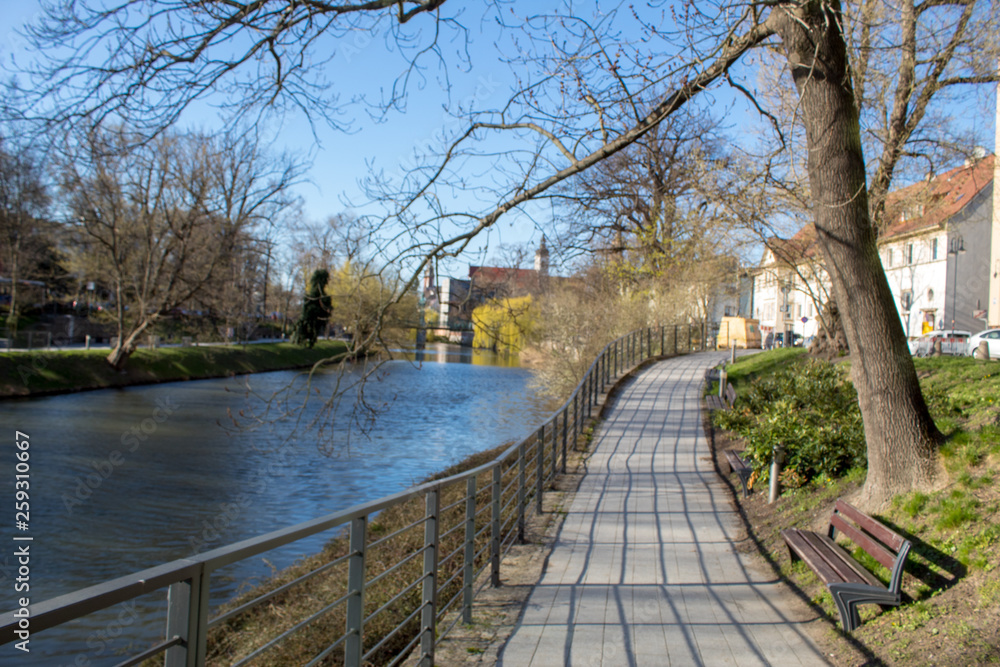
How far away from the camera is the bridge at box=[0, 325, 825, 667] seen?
1.82 meters

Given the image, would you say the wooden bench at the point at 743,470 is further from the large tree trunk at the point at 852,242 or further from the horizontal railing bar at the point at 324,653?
the horizontal railing bar at the point at 324,653

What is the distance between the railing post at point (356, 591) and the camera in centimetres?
299

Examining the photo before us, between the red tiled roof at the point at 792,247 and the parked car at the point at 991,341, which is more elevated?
the red tiled roof at the point at 792,247

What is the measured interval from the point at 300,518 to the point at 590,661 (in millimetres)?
7121

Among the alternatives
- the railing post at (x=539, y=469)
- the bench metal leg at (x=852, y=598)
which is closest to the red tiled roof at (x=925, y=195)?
the railing post at (x=539, y=469)

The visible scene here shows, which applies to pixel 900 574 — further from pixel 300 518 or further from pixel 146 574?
pixel 300 518

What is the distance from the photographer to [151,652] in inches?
63.3

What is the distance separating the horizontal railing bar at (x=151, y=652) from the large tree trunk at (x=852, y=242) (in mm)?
5966

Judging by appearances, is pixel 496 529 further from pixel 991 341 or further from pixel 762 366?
pixel 991 341

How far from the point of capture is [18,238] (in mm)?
31500

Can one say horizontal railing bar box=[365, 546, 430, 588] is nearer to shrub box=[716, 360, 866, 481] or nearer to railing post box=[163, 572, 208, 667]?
railing post box=[163, 572, 208, 667]

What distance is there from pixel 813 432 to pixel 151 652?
7.79 m

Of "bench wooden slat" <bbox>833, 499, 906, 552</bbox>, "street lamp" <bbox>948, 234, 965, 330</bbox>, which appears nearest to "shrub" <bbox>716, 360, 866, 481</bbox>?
"bench wooden slat" <bbox>833, 499, 906, 552</bbox>

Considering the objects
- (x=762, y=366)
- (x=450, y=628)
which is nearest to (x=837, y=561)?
(x=450, y=628)
